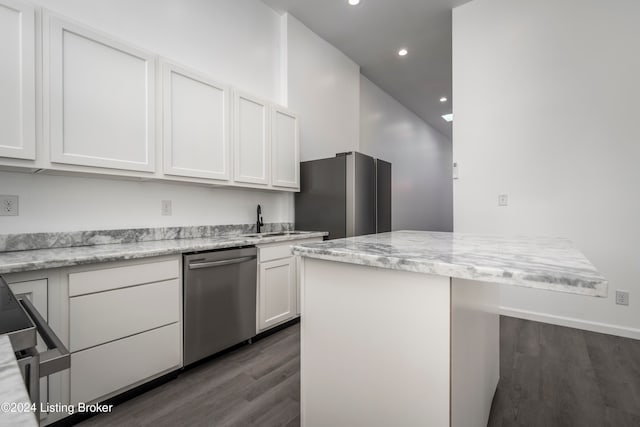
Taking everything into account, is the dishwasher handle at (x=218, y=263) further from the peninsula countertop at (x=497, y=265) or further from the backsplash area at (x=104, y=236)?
the peninsula countertop at (x=497, y=265)

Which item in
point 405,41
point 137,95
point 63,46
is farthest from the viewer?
point 405,41

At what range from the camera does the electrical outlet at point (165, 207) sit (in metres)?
2.35

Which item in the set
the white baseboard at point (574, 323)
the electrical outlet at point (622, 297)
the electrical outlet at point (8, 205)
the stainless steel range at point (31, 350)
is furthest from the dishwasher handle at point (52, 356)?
the electrical outlet at point (622, 297)

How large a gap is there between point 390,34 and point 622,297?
150 inches

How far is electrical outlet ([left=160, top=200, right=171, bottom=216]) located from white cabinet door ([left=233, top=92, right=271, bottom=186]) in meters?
0.59

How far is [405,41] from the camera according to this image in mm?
4016

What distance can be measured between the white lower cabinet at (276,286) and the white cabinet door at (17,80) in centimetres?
156

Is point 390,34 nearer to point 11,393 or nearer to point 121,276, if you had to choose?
point 121,276

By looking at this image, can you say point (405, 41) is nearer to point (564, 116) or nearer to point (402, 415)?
point (564, 116)

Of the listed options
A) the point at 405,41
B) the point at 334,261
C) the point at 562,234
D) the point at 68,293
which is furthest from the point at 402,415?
the point at 405,41

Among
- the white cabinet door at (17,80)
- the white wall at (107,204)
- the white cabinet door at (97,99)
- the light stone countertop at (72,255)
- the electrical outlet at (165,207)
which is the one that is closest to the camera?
the light stone countertop at (72,255)

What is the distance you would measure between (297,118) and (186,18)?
1322 mm

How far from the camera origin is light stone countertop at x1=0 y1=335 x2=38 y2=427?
28cm

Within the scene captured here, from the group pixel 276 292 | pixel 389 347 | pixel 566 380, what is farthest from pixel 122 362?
pixel 566 380
